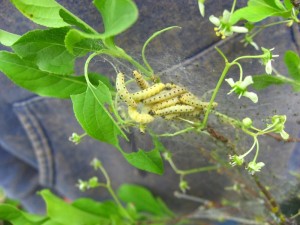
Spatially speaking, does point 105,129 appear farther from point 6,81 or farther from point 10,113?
point 10,113

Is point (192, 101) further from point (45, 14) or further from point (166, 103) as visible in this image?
point (45, 14)

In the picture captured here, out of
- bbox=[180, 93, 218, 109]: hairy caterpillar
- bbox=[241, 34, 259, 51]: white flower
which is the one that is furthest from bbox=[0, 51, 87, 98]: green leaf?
bbox=[241, 34, 259, 51]: white flower

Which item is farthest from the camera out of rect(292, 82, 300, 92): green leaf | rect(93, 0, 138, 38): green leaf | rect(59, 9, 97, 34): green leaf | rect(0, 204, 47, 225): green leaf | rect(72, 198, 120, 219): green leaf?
rect(72, 198, 120, 219): green leaf

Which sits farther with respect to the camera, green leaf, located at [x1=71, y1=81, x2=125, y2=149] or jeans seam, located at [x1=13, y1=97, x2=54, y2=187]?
jeans seam, located at [x1=13, y1=97, x2=54, y2=187]

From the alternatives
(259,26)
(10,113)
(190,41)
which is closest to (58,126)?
(10,113)

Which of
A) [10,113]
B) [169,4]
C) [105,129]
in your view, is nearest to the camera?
[105,129]

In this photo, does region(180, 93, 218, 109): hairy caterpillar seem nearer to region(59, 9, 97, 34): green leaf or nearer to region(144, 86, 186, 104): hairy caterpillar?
region(144, 86, 186, 104): hairy caterpillar
